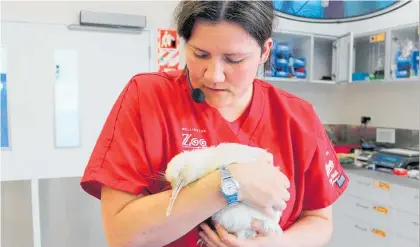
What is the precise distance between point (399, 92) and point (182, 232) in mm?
3445

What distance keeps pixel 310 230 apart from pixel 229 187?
319 mm

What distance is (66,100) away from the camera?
11.0 feet

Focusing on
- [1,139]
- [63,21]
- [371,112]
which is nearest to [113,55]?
[63,21]

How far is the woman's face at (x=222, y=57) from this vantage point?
0.80 m

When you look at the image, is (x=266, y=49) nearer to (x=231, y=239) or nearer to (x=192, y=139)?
(x=192, y=139)

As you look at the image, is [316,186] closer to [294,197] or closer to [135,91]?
[294,197]

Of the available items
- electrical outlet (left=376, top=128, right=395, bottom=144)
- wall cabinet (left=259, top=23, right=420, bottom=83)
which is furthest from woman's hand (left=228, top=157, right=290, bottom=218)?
electrical outlet (left=376, top=128, right=395, bottom=144)

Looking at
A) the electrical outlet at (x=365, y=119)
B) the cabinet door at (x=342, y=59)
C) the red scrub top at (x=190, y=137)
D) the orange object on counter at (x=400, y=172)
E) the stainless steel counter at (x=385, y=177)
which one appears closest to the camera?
the red scrub top at (x=190, y=137)

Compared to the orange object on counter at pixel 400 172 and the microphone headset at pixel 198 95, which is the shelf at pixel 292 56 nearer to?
the orange object on counter at pixel 400 172

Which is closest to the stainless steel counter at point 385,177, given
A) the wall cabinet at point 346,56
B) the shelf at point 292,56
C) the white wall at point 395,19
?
the wall cabinet at point 346,56

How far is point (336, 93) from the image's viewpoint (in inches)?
172

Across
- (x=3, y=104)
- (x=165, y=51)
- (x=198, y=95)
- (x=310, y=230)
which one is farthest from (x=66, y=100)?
(x=310, y=230)

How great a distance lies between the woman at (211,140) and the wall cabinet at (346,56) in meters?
2.42

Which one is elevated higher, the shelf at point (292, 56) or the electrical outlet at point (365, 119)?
the shelf at point (292, 56)
